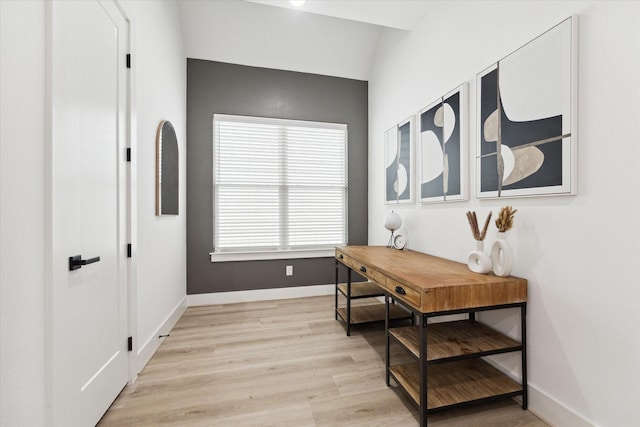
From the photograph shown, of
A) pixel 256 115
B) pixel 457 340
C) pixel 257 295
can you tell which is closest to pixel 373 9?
pixel 256 115

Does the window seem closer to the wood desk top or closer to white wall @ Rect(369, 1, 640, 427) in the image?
the wood desk top

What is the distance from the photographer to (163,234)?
2502 millimetres

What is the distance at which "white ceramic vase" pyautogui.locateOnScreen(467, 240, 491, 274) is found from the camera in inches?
65.5

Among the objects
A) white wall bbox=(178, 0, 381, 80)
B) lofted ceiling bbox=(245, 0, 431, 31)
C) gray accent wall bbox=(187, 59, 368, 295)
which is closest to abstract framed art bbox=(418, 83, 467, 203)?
lofted ceiling bbox=(245, 0, 431, 31)

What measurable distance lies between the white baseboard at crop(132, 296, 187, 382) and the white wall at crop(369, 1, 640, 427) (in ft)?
8.24

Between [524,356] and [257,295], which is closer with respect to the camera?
[524,356]

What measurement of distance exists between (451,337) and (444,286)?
19.4 inches

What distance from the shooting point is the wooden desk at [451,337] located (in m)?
1.44

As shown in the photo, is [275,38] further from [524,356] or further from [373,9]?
[524,356]

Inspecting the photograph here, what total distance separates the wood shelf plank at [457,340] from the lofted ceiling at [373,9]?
9.09 feet

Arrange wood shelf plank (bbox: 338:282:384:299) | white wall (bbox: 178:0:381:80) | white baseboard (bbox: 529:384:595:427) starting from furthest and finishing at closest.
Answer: white wall (bbox: 178:0:381:80), wood shelf plank (bbox: 338:282:384:299), white baseboard (bbox: 529:384:595:427)

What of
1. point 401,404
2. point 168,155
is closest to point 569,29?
point 401,404

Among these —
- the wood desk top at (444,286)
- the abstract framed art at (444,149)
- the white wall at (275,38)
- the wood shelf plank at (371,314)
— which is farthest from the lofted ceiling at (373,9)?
the wood shelf plank at (371,314)

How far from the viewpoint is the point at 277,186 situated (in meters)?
3.58
